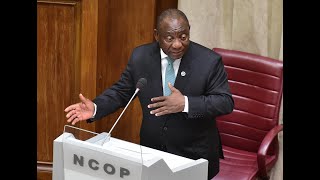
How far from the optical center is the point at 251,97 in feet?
11.2

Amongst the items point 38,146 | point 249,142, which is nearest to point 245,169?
point 249,142

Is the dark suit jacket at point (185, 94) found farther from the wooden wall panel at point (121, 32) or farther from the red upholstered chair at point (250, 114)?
the wooden wall panel at point (121, 32)

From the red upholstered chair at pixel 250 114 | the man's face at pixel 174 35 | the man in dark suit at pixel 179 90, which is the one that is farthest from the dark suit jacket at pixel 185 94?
the red upholstered chair at pixel 250 114

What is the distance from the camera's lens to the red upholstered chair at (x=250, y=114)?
10.8 ft

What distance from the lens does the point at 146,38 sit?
11.8 feet

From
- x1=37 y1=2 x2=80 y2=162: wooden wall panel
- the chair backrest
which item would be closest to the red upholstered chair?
the chair backrest

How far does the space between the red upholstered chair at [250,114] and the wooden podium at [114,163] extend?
895 mm

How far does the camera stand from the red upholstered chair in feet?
10.8

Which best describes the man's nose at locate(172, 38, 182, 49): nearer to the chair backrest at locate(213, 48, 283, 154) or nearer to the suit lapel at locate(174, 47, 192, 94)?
the suit lapel at locate(174, 47, 192, 94)

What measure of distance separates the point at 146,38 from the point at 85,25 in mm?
344

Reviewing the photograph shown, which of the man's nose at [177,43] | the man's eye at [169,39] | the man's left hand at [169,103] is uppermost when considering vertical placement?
the man's eye at [169,39]

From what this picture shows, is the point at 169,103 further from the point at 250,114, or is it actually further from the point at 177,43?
the point at 250,114

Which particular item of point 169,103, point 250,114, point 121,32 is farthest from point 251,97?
point 169,103

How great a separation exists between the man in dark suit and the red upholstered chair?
380mm
